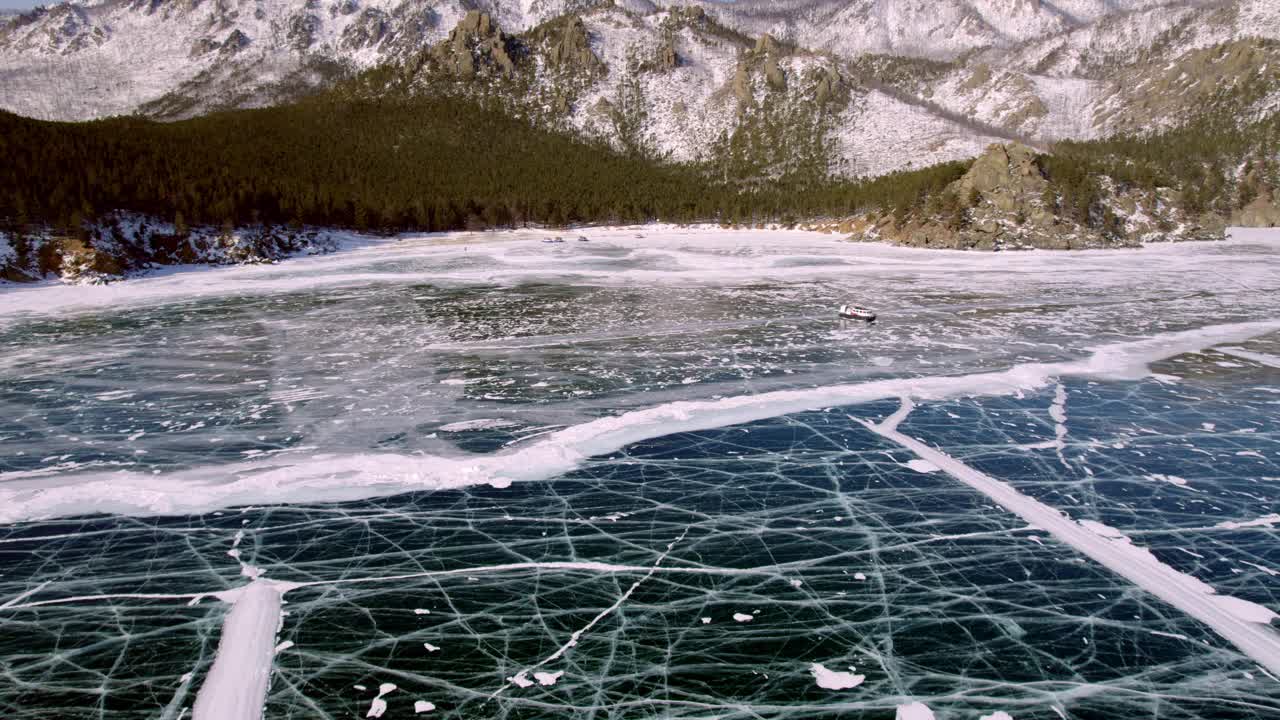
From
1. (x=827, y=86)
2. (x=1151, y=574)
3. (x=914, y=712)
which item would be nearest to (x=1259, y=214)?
(x=827, y=86)

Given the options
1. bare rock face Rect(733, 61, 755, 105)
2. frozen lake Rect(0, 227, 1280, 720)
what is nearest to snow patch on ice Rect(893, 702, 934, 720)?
frozen lake Rect(0, 227, 1280, 720)

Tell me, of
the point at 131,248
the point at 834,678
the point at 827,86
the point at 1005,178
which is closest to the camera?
the point at 834,678

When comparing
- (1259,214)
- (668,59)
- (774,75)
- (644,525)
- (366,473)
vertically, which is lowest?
(644,525)

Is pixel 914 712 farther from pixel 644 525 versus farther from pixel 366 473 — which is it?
pixel 366 473

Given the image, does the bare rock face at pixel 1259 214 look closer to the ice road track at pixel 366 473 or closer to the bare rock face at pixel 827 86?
the bare rock face at pixel 827 86

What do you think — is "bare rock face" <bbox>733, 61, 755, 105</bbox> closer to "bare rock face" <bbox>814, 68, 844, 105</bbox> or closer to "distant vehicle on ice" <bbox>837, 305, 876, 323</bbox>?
"bare rock face" <bbox>814, 68, 844, 105</bbox>

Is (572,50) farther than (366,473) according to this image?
Yes

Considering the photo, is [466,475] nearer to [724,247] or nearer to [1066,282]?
[1066,282]
